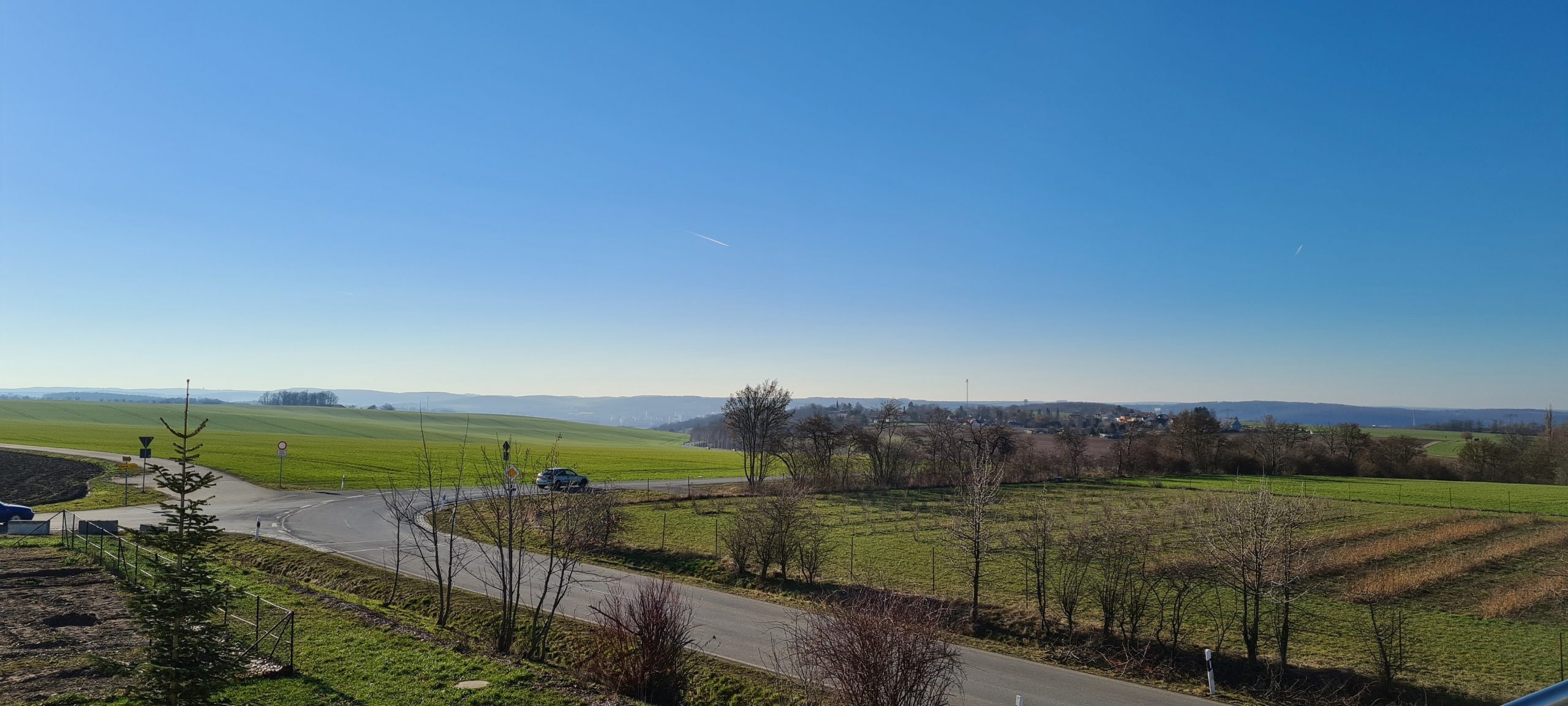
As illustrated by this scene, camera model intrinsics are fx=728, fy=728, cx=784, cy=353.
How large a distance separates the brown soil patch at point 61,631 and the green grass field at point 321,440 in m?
11.5

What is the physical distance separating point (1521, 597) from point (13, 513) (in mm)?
55700

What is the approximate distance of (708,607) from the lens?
2103 centimetres

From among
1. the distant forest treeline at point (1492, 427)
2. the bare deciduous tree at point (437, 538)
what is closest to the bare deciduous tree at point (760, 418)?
the bare deciduous tree at point (437, 538)

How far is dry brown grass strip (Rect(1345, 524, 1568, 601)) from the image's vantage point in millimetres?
23328

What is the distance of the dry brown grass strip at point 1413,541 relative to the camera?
1104 inches

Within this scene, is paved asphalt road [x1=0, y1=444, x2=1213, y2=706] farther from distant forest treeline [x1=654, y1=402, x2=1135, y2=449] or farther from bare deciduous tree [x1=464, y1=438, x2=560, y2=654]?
distant forest treeline [x1=654, y1=402, x2=1135, y2=449]

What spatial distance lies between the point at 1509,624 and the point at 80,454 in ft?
283

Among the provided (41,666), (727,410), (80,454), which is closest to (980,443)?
(727,410)

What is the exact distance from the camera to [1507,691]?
14406 mm

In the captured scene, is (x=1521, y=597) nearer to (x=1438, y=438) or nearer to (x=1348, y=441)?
(x=1348, y=441)

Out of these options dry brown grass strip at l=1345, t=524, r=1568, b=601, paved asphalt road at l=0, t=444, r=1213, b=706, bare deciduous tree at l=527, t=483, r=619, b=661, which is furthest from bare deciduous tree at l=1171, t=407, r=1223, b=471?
paved asphalt road at l=0, t=444, r=1213, b=706

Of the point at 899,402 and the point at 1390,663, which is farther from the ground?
the point at 899,402

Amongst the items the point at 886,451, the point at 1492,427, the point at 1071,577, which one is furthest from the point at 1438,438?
the point at 1071,577

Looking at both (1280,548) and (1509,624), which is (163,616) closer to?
(1280,548)
